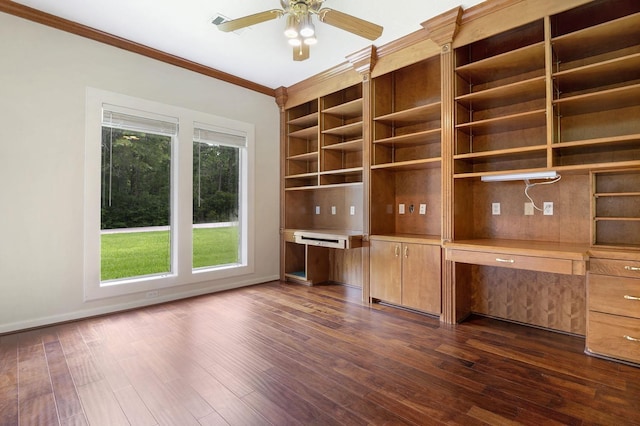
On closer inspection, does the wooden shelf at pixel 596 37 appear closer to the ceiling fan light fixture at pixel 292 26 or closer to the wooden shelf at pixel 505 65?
the wooden shelf at pixel 505 65

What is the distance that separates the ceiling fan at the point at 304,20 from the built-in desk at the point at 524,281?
6.79 ft

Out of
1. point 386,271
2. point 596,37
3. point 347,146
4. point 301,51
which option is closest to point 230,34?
point 301,51

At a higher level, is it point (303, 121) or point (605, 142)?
point (303, 121)

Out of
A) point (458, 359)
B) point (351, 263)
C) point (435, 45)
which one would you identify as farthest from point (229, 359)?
point (435, 45)

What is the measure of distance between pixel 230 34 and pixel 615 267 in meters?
3.99

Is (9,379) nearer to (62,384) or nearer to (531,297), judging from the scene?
(62,384)

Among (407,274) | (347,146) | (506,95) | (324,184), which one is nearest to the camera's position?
(506,95)

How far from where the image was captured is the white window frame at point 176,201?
3.28m

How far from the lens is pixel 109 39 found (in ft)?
11.0

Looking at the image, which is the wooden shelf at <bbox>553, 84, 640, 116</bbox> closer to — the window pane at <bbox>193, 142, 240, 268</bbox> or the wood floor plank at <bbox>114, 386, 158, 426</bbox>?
the wood floor plank at <bbox>114, 386, 158, 426</bbox>

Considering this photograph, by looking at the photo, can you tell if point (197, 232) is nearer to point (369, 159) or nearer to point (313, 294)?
point (313, 294)

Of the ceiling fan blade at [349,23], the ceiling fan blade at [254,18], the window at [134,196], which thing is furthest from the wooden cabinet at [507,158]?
the window at [134,196]

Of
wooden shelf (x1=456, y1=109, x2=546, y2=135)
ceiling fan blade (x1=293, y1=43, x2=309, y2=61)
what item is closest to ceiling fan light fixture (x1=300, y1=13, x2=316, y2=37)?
ceiling fan blade (x1=293, y1=43, x2=309, y2=61)

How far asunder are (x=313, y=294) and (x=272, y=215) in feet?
4.84
